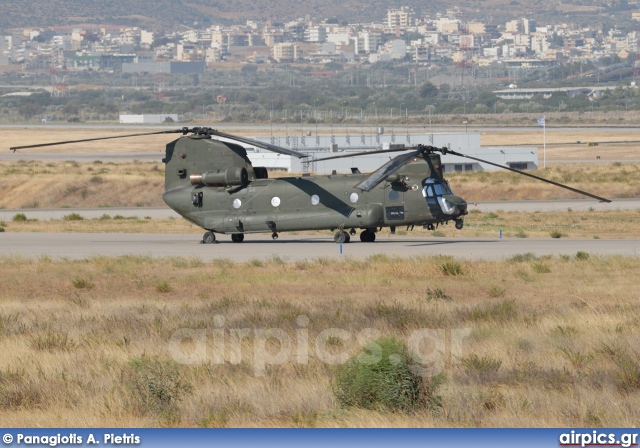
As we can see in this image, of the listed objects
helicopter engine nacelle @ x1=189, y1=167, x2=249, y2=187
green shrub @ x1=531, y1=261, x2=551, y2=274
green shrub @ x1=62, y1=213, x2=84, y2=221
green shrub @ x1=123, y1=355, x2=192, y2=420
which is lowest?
green shrub @ x1=62, y1=213, x2=84, y2=221

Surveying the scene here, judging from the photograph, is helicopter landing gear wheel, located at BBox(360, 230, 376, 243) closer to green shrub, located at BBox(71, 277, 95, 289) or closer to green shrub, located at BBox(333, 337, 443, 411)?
green shrub, located at BBox(71, 277, 95, 289)

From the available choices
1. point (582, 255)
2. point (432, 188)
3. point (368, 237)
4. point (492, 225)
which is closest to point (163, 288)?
point (432, 188)

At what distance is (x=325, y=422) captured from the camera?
1234cm

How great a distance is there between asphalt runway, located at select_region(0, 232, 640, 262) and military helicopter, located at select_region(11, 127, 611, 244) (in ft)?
2.50

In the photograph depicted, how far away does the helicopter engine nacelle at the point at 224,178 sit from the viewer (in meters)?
35.6

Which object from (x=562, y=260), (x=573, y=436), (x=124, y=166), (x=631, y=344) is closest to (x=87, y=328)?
(x=631, y=344)

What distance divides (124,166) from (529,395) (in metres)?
84.7

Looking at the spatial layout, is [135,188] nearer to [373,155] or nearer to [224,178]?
[373,155]

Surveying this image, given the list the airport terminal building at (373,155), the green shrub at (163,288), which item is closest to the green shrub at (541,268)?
the green shrub at (163,288)

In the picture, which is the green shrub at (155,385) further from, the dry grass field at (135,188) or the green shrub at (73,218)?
the dry grass field at (135,188)

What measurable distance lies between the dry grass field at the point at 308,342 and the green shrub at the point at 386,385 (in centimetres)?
23

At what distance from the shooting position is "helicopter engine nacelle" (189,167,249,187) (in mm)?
35625

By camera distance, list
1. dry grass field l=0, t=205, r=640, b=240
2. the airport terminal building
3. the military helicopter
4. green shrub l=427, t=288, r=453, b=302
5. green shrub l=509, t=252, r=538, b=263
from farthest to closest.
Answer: the airport terminal building, dry grass field l=0, t=205, r=640, b=240, the military helicopter, green shrub l=509, t=252, r=538, b=263, green shrub l=427, t=288, r=453, b=302

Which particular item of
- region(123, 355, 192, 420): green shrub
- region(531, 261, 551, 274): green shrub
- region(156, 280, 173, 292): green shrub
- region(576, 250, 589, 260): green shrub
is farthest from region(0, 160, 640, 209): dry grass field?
region(123, 355, 192, 420): green shrub
